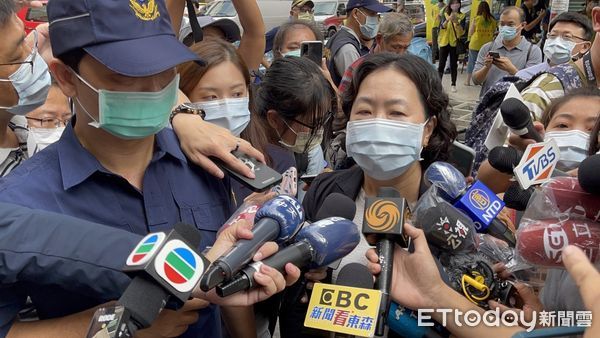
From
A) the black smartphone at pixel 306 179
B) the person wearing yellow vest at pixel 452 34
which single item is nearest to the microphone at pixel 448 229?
the black smartphone at pixel 306 179

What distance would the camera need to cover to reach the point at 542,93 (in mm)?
2777

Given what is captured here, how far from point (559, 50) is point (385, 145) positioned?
3.10 meters

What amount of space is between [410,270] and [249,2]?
1970mm

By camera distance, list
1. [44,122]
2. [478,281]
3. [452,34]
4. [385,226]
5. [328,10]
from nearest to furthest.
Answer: [385,226]
[478,281]
[44,122]
[452,34]
[328,10]

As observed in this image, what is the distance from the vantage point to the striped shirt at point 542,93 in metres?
2.71

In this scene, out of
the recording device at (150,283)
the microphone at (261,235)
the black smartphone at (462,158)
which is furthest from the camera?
the black smartphone at (462,158)

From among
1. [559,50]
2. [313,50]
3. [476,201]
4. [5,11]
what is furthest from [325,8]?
[476,201]

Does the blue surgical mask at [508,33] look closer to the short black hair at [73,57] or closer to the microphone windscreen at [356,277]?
the microphone windscreen at [356,277]

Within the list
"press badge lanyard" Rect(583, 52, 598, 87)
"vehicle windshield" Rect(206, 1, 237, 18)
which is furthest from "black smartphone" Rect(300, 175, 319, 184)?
"vehicle windshield" Rect(206, 1, 237, 18)

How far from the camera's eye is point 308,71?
2.95m

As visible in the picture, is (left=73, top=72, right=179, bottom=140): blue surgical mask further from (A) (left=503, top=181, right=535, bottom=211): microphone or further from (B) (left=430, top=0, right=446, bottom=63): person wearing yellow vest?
(B) (left=430, top=0, right=446, bottom=63): person wearing yellow vest

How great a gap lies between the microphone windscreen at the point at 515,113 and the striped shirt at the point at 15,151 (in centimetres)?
207

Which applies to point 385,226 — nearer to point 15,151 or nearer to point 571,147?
point 571,147

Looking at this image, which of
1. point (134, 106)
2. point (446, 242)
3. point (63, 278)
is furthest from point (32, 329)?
point (446, 242)
